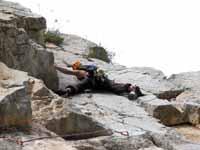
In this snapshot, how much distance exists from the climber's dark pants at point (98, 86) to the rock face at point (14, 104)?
297cm

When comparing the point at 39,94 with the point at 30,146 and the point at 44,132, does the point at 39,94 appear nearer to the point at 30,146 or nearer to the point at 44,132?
the point at 44,132

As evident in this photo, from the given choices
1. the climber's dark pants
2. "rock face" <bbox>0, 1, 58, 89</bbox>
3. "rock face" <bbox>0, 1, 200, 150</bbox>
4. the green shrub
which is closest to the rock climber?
the climber's dark pants

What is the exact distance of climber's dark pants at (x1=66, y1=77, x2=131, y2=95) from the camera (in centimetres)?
718

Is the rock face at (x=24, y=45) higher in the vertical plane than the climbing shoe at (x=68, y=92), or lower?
higher

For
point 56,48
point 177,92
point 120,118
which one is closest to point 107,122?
point 120,118

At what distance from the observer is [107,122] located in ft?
19.6

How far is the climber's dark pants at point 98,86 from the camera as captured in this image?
23.5 feet

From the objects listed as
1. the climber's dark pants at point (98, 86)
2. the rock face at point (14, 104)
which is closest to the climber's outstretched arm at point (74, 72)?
the climber's dark pants at point (98, 86)

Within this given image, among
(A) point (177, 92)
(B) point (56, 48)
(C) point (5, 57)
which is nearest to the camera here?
(C) point (5, 57)

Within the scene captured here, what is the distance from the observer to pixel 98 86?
7.45 m

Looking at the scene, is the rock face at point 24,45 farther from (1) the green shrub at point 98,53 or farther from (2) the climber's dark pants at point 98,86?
(1) the green shrub at point 98,53

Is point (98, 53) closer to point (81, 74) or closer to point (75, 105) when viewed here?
point (81, 74)

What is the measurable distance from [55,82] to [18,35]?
1289 millimetres

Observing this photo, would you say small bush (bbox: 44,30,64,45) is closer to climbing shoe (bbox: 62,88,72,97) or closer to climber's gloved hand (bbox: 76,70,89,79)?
climber's gloved hand (bbox: 76,70,89,79)
